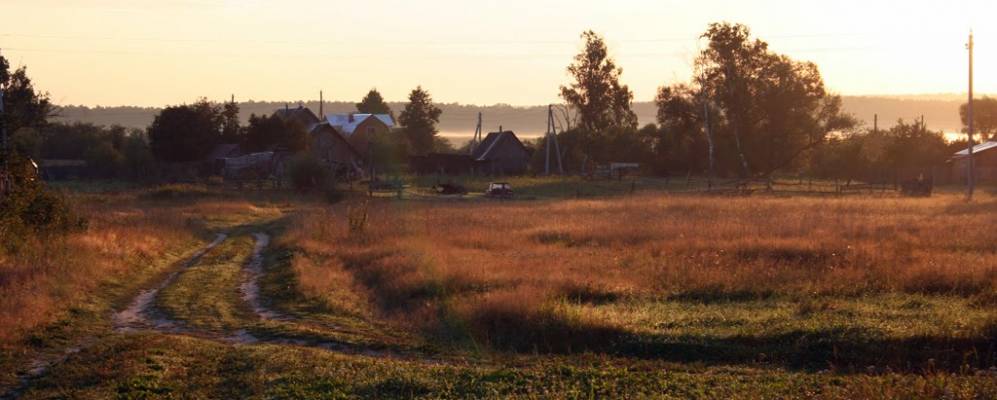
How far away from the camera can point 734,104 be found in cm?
7925

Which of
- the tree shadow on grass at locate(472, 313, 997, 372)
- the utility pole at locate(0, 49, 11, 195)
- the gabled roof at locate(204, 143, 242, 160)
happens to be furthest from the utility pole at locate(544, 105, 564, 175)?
the tree shadow on grass at locate(472, 313, 997, 372)

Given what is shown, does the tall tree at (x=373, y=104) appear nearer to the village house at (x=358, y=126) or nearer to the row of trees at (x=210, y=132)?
the village house at (x=358, y=126)

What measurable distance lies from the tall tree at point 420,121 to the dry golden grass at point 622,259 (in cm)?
7518

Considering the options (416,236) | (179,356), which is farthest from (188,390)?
(416,236)

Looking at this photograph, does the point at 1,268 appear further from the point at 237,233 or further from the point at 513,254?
the point at 237,233

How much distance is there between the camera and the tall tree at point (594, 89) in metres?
96.1

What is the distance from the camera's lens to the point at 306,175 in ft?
203

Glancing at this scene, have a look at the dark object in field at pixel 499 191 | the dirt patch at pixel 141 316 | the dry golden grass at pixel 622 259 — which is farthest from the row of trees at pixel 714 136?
the dirt patch at pixel 141 316

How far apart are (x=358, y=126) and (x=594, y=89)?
27508mm

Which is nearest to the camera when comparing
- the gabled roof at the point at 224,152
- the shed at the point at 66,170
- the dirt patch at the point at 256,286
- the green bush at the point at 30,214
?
the dirt patch at the point at 256,286

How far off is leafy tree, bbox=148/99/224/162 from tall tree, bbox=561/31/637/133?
3458 centimetres

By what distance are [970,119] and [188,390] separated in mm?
51630

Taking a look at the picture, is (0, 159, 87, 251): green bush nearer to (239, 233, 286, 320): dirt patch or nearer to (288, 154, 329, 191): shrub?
(239, 233, 286, 320): dirt patch

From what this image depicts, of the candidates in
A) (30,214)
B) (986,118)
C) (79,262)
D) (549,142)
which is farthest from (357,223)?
(986,118)
